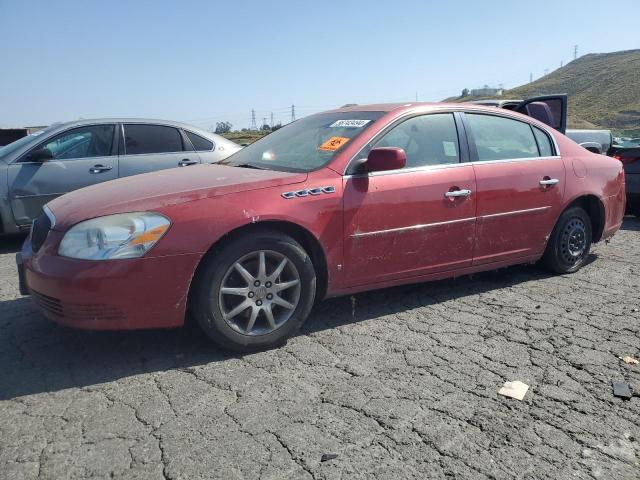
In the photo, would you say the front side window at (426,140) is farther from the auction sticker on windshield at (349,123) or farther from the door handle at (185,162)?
the door handle at (185,162)

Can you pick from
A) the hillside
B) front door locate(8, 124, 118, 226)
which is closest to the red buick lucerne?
front door locate(8, 124, 118, 226)

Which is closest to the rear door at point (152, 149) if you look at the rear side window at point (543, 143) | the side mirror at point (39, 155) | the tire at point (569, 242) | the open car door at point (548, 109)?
the side mirror at point (39, 155)

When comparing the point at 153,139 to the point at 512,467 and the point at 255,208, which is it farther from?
the point at 512,467

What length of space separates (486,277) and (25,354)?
369 cm

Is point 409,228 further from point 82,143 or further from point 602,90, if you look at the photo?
point 602,90

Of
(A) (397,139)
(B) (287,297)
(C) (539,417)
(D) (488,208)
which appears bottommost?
(C) (539,417)

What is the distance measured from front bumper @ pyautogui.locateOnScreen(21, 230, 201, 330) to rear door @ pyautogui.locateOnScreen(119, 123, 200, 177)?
370 cm

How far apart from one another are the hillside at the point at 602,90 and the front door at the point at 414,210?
50.8m

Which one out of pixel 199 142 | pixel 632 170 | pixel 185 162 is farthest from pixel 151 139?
pixel 632 170

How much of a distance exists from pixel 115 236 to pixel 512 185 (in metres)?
3.00

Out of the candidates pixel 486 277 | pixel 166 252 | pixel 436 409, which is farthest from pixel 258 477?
pixel 486 277

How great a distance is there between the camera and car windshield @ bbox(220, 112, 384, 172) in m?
3.78

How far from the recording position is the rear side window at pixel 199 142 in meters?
Answer: 7.10

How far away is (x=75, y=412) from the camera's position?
259 cm
